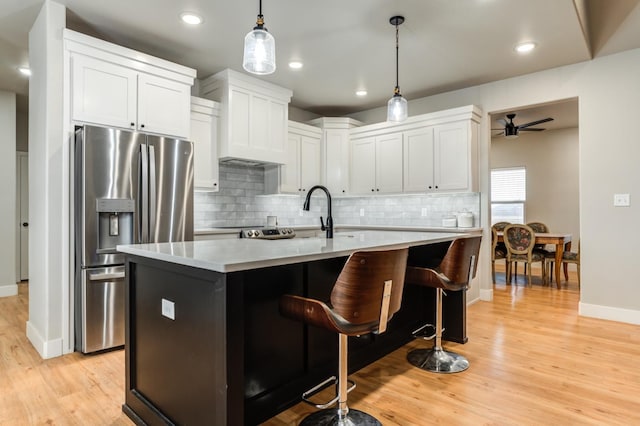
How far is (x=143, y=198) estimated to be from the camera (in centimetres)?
305

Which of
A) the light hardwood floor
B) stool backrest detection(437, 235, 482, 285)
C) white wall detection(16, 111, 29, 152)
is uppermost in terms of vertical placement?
white wall detection(16, 111, 29, 152)

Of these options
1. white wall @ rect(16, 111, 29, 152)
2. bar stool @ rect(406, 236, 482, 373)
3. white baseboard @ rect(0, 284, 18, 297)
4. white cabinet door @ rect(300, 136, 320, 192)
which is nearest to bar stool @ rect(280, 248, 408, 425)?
bar stool @ rect(406, 236, 482, 373)

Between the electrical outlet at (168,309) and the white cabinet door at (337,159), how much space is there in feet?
12.9

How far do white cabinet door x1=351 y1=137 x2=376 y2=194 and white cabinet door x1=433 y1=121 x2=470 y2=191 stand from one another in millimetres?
926

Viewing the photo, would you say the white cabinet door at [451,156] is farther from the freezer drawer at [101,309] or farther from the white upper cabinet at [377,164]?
the freezer drawer at [101,309]

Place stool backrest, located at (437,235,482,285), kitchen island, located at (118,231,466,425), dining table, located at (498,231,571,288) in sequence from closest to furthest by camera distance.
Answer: kitchen island, located at (118,231,466,425), stool backrest, located at (437,235,482,285), dining table, located at (498,231,571,288)

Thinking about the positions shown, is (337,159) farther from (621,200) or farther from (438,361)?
(438,361)

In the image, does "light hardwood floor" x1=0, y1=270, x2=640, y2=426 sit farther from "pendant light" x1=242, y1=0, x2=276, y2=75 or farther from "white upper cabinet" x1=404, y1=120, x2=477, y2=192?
"pendant light" x1=242, y1=0, x2=276, y2=75

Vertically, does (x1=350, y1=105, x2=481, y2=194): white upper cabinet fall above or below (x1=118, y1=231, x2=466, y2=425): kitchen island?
above

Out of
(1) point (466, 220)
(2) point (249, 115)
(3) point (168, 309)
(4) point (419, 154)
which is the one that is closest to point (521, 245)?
(1) point (466, 220)

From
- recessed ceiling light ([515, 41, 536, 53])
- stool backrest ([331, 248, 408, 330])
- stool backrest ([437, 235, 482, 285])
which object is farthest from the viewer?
recessed ceiling light ([515, 41, 536, 53])

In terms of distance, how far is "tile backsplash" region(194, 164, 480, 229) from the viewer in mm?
4582

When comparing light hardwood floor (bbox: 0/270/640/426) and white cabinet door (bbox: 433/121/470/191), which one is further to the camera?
white cabinet door (bbox: 433/121/470/191)

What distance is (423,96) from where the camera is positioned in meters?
5.09
